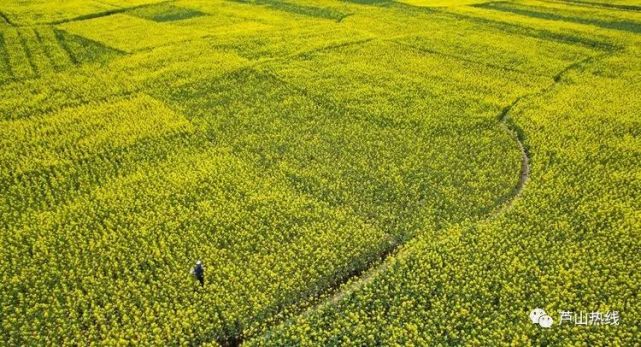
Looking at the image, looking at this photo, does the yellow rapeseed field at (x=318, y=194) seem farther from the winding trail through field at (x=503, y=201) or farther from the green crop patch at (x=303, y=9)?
the green crop patch at (x=303, y=9)

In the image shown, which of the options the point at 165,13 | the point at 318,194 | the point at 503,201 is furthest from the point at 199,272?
the point at 165,13

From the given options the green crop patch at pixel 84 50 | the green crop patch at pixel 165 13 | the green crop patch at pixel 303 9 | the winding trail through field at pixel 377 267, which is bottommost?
the winding trail through field at pixel 377 267

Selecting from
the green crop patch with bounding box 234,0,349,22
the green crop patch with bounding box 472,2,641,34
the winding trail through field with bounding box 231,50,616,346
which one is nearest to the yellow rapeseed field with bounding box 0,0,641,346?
the winding trail through field with bounding box 231,50,616,346

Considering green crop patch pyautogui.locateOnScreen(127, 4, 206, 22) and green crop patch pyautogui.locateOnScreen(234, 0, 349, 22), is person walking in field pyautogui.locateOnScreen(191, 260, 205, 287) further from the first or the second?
green crop patch pyautogui.locateOnScreen(127, 4, 206, 22)

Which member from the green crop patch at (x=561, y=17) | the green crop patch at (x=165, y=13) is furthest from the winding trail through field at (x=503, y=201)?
the green crop patch at (x=165, y=13)

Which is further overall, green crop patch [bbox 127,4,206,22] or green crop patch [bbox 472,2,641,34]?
green crop patch [bbox 127,4,206,22]

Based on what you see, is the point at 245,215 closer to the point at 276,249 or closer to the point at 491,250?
the point at 276,249

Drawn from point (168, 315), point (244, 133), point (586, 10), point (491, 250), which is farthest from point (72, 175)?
point (586, 10)

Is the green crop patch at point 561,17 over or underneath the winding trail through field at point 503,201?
over
